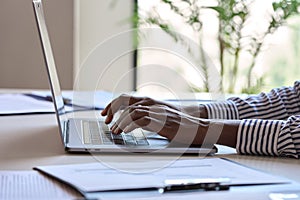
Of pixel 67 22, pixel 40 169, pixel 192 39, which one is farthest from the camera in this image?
pixel 192 39

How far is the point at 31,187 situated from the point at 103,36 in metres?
2.77

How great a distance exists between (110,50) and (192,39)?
504 millimetres

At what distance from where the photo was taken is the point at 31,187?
2.55 ft

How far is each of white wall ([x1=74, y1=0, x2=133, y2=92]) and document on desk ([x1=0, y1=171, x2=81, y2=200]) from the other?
8.29 feet

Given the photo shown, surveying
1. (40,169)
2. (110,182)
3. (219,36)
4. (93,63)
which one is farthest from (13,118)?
(219,36)

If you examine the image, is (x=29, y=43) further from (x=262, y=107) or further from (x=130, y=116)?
(x=130, y=116)

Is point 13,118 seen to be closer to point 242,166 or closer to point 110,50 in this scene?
point 242,166

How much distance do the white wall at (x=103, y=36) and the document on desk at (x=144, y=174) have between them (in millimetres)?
2442

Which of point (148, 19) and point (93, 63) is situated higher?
point (148, 19)

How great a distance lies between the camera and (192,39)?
11.5 ft

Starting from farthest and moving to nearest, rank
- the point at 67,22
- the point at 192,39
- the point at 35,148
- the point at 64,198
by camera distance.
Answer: the point at 192,39 → the point at 67,22 → the point at 35,148 → the point at 64,198

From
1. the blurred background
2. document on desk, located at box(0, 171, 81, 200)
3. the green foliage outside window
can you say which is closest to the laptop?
document on desk, located at box(0, 171, 81, 200)

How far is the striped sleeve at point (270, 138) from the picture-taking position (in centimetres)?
109

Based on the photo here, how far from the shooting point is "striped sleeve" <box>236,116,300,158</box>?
43.0 inches
